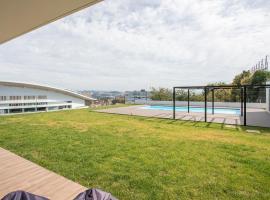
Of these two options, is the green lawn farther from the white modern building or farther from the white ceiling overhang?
the white modern building

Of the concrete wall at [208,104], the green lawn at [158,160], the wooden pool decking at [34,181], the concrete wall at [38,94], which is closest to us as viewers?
the wooden pool decking at [34,181]

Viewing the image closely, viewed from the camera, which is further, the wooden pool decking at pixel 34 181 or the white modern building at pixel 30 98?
the white modern building at pixel 30 98

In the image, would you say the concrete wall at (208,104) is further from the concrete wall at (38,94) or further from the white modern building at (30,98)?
the white modern building at (30,98)

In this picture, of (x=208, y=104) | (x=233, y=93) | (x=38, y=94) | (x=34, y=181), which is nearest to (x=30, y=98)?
(x=38, y=94)

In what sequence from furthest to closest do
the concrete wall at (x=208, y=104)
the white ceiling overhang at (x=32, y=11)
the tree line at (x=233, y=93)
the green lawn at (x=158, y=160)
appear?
the tree line at (x=233, y=93) < the concrete wall at (x=208, y=104) < the green lawn at (x=158, y=160) < the white ceiling overhang at (x=32, y=11)

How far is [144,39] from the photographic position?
1184 centimetres

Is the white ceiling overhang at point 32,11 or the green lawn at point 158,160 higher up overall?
the white ceiling overhang at point 32,11

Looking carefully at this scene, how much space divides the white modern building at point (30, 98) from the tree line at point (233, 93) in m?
10.1

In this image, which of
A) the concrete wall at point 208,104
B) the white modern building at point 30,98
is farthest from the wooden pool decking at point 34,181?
the concrete wall at point 208,104

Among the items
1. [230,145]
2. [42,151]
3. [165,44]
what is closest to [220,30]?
[165,44]

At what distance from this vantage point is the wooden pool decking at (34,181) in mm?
3061

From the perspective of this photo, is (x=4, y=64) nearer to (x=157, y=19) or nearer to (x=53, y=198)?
(x=157, y=19)

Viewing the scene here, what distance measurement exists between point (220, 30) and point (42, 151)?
9.12 metres

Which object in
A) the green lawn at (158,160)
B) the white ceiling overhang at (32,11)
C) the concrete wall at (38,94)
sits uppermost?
the white ceiling overhang at (32,11)
